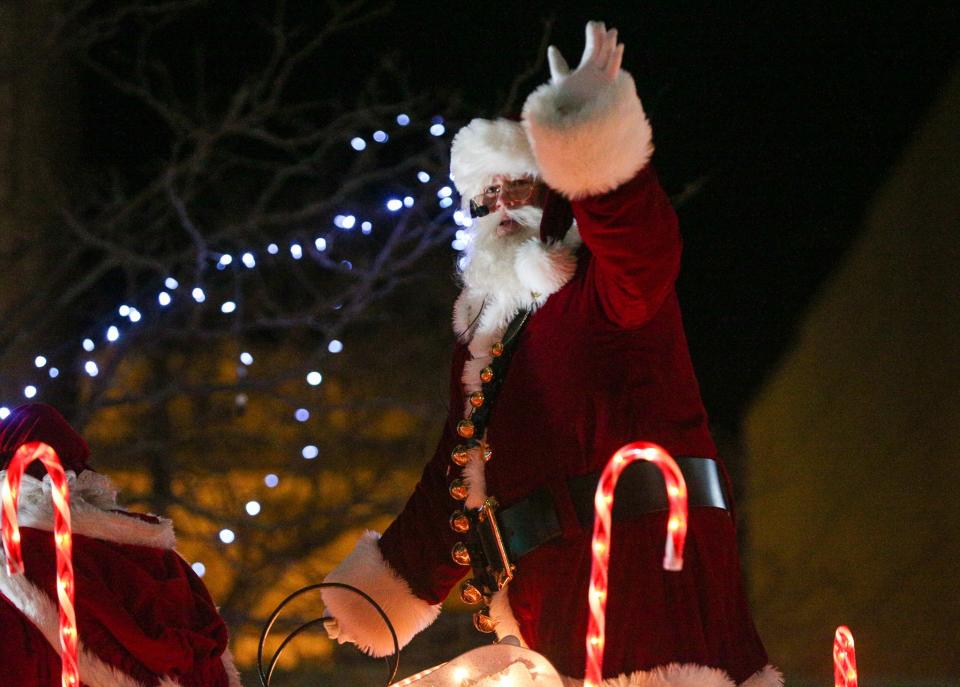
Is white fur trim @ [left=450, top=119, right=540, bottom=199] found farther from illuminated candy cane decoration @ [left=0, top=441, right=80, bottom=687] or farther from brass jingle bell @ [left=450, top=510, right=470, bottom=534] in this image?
illuminated candy cane decoration @ [left=0, top=441, right=80, bottom=687]

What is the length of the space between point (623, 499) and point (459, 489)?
0.43 metres

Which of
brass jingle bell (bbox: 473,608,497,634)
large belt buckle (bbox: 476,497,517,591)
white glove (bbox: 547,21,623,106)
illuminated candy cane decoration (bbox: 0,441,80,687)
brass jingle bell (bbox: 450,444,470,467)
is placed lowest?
brass jingle bell (bbox: 473,608,497,634)

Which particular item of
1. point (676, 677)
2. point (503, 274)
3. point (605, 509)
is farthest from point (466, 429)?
point (605, 509)

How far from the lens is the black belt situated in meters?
2.20

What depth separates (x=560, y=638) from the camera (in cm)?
223

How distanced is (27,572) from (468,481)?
0.92 m

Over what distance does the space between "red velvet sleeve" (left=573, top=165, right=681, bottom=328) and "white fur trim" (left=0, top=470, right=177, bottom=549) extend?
3.96ft

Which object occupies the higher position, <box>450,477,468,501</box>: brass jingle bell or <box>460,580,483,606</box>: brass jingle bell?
<box>450,477,468,501</box>: brass jingle bell

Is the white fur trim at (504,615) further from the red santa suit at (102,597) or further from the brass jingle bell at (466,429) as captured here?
the red santa suit at (102,597)

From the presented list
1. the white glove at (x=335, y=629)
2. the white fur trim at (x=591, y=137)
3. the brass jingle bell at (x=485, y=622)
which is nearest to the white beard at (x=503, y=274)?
the white fur trim at (x=591, y=137)

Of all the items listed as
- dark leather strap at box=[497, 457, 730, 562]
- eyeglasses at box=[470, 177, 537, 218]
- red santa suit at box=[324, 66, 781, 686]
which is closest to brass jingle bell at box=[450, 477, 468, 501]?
red santa suit at box=[324, 66, 781, 686]

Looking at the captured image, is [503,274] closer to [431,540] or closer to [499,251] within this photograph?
[499,251]

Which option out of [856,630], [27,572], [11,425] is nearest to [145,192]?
[11,425]

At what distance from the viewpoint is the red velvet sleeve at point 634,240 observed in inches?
78.5
